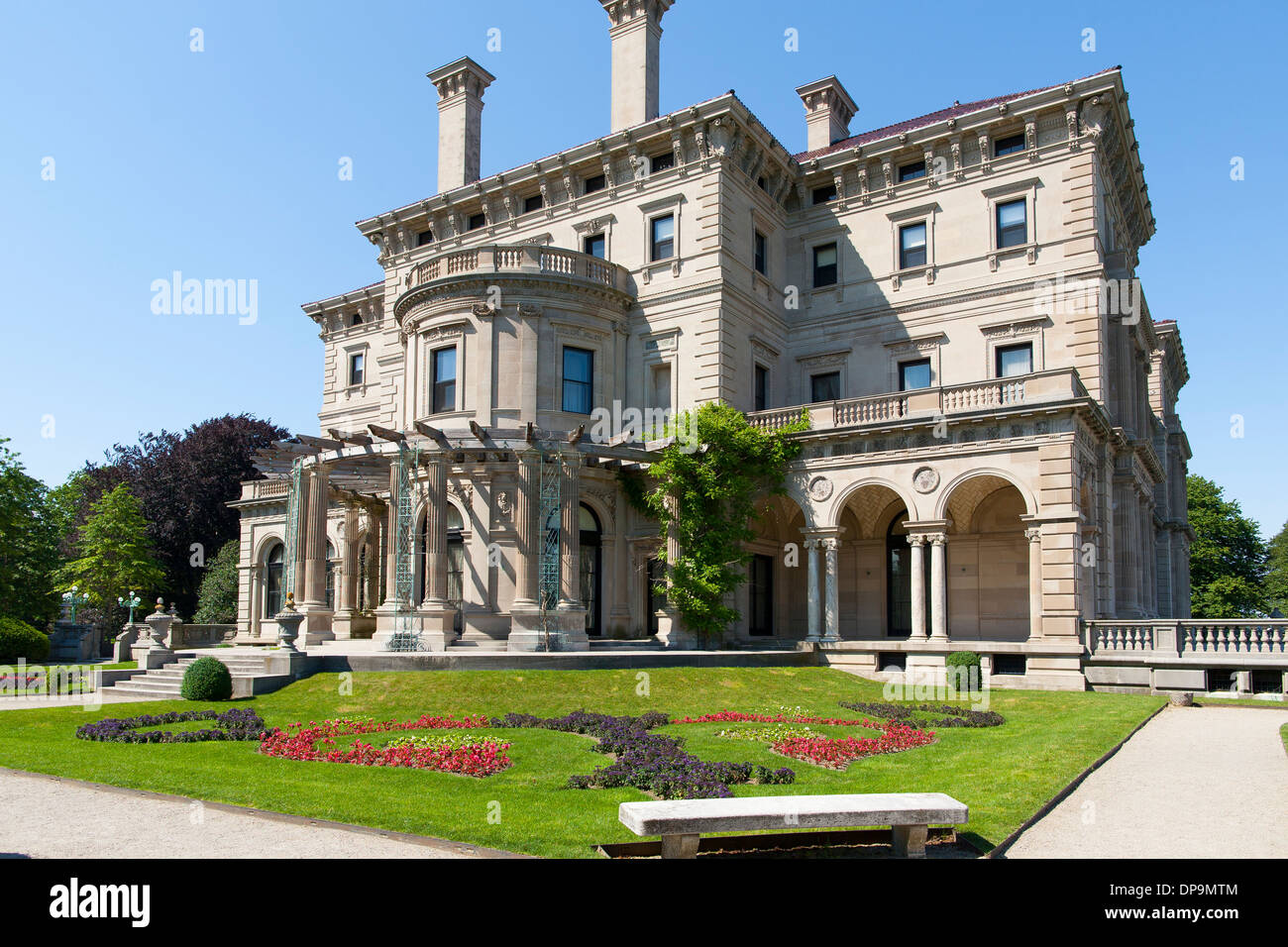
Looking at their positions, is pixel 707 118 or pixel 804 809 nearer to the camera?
pixel 804 809

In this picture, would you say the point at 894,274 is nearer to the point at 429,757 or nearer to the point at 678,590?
the point at 678,590

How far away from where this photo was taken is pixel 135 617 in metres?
56.7

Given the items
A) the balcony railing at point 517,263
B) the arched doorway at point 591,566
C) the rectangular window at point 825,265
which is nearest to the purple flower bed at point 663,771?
the arched doorway at point 591,566

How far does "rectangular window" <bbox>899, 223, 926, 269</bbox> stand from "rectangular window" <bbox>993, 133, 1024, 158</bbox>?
10.3 ft

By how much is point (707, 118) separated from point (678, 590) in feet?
48.7

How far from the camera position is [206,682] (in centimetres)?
2105

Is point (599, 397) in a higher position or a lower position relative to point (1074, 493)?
higher

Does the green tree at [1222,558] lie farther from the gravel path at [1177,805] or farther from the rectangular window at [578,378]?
the gravel path at [1177,805]

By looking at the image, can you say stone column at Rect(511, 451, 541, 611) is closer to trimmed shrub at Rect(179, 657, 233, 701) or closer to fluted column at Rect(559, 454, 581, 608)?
fluted column at Rect(559, 454, 581, 608)

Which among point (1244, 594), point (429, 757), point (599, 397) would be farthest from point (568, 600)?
point (1244, 594)

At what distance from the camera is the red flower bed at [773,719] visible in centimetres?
1804

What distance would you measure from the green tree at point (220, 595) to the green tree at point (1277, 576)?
65696 millimetres

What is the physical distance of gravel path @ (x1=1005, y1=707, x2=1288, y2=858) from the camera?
8.88 m

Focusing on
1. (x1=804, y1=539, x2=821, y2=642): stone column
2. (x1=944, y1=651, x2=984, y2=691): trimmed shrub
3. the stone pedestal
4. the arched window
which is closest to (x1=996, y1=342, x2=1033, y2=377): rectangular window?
(x1=804, y1=539, x2=821, y2=642): stone column
